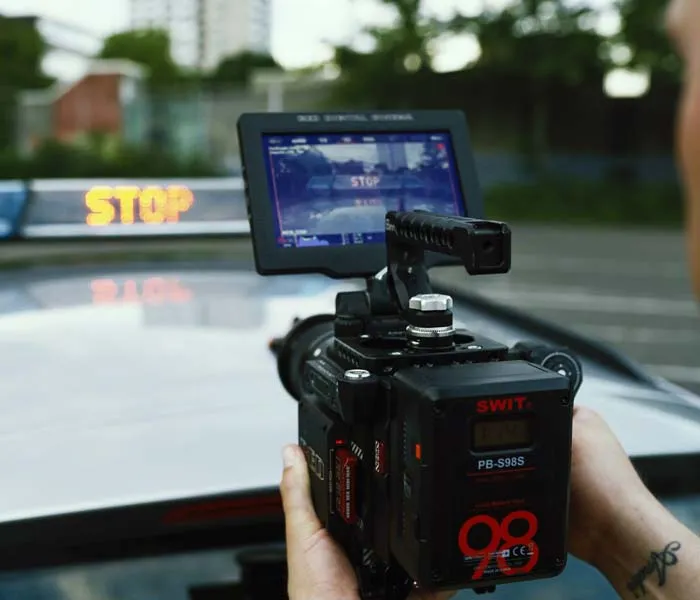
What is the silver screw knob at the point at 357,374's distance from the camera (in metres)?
1.08

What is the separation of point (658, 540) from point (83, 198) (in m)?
1.36

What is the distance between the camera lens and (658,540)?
138 centimetres

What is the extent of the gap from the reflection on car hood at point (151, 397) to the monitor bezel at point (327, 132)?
0.79ft

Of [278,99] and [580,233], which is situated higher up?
[278,99]

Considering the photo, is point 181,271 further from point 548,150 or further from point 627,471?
point 548,150

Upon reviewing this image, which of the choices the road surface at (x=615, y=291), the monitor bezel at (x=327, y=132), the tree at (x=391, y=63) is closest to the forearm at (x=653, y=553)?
the monitor bezel at (x=327, y=132)

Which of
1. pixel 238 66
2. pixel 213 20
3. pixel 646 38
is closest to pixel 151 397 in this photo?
pixel 213 20

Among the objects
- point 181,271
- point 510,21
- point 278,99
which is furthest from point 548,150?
point 181,271

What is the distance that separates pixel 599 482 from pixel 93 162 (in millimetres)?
24779

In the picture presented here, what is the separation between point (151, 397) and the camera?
1.60 metres

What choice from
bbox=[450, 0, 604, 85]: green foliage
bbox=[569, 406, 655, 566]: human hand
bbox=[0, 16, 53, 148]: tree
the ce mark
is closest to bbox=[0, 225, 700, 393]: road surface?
bbox=[569, 406, 655, 566]: human hand

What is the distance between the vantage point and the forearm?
4.51ft

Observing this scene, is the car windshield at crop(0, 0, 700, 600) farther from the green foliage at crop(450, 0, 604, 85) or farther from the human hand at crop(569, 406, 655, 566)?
the green foliage at crop(450, 0, 604, 85)

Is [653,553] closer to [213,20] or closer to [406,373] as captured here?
[406,373]
